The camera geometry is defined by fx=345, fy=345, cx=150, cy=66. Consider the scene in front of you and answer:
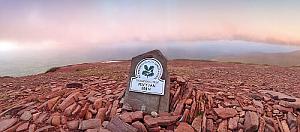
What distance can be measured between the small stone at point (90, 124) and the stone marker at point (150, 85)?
2.63ft

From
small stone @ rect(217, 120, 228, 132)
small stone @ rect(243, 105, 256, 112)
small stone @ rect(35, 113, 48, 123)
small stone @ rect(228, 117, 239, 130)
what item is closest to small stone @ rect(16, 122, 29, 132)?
small stone @ rect(35, 113, 48, 123)

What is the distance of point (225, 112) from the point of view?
6969 mm

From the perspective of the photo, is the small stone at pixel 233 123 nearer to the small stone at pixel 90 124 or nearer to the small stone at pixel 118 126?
the small stone at pixel 118 126

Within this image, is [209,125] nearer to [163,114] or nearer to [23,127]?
[163,114]

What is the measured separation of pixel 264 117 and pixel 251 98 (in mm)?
1161

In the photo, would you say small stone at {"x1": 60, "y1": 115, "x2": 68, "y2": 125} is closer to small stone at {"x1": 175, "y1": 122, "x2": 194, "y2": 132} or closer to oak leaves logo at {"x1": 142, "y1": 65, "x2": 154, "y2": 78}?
oak leaves logo at {"x1": 142, "y1": 65, "x2": 154, "y2": 78}

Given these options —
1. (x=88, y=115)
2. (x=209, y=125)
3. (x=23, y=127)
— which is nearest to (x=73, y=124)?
(x=88, y=115)

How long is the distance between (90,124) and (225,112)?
106 inches

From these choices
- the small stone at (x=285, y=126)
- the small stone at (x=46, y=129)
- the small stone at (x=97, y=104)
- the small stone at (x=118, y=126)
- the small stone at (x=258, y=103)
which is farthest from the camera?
the small stone at (x=258, y=103)

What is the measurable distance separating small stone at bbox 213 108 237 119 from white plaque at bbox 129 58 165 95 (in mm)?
1188

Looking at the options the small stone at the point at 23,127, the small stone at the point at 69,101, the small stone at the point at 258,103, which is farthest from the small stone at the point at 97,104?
the small stone at the point at 258,103

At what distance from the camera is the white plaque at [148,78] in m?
7.01

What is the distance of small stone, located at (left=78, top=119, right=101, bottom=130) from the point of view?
21.3 ft

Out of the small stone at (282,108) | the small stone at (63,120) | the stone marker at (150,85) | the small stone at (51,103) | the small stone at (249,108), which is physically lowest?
the small stone at (63,120)
